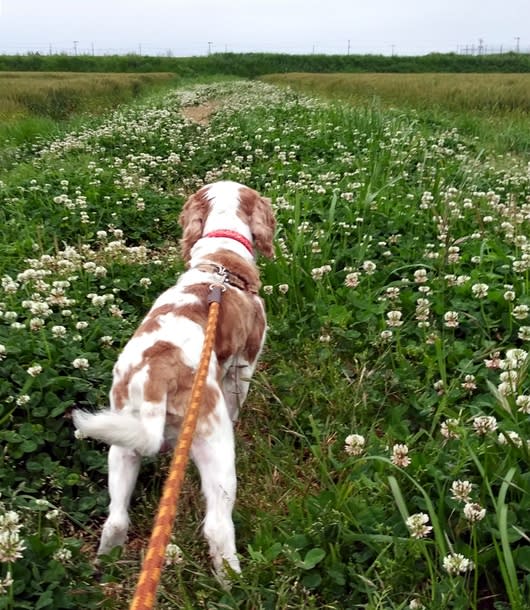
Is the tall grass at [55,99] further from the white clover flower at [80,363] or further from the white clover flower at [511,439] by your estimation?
the white clover flower at [511,439]

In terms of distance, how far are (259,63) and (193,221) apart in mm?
56522

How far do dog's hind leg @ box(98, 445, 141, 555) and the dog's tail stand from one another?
18 cm

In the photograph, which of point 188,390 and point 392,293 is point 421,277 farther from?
point 188,390

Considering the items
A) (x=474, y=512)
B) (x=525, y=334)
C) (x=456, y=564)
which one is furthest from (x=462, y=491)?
(x=525, y=334)

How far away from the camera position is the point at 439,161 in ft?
24.0

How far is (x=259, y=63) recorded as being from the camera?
184 feet

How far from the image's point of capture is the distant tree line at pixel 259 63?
5175cm

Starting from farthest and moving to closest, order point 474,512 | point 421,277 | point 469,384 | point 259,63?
point 259,63 → point 421,277 → point 469,384 → point 474,512

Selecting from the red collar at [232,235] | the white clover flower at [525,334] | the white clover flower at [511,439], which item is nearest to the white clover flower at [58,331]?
the red collar at [232,235]

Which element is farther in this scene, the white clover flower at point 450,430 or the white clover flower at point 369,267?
the white clover flower at point 369,267

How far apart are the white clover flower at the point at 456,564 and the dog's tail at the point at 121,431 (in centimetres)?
106

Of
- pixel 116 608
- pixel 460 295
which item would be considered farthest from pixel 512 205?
pixel 116 608

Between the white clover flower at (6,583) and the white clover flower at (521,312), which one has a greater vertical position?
the white clover flower at (521,312)

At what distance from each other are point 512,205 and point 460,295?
1.90m
